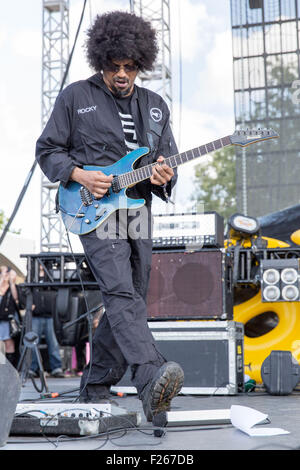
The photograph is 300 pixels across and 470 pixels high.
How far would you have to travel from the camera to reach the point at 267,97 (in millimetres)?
8992

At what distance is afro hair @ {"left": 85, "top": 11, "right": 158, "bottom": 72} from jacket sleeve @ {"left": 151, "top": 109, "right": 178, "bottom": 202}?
351 millimetres

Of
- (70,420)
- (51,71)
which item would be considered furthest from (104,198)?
(51,71)

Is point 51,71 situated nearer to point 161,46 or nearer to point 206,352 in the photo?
point 161,46

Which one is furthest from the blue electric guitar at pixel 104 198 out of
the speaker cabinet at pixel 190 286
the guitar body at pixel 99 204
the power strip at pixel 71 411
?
the speaker cabinet at pixel 190 286

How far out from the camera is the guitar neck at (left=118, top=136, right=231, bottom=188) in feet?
10.2

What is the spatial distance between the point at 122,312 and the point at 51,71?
12.2 m

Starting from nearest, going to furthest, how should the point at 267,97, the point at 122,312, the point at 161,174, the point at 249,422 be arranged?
1. the point at 249,422
2. the point at 122,312
3. the point at 161,174
4. the point at 267,97

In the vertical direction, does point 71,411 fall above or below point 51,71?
below

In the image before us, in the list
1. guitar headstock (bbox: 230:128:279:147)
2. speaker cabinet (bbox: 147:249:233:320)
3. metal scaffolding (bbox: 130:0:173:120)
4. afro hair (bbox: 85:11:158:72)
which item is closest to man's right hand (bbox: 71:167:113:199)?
afro hair (bbox: 85:11:158:72)

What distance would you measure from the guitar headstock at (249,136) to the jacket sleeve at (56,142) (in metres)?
0.92

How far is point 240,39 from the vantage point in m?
8.92

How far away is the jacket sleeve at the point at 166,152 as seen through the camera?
326cm

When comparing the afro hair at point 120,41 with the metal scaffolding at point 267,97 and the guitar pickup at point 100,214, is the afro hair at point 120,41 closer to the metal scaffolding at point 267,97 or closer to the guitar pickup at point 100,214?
the guitar pickup at point 100,214

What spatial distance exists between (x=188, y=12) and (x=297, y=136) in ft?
10.0
